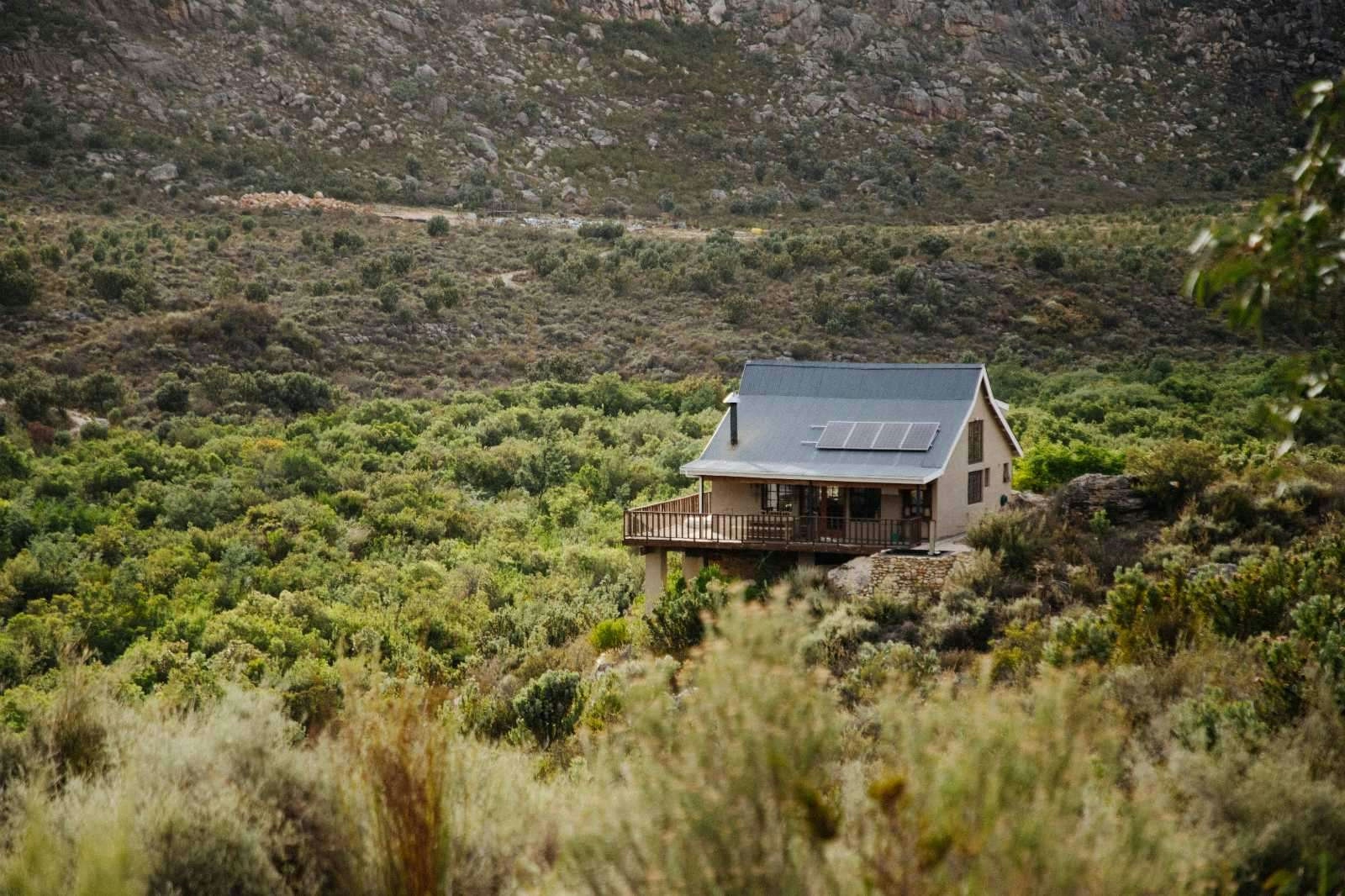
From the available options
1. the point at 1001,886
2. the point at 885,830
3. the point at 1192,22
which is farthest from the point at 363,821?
the point at 1192,22

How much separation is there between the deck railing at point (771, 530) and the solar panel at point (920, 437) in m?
1.42

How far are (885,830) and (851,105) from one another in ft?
253

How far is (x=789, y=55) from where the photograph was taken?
82.3 meters

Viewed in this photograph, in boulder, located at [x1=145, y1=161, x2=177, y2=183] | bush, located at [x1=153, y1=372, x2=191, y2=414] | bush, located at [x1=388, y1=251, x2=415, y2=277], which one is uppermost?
boulder, located at [x1=145, y1=161, x2=177, y2=183]

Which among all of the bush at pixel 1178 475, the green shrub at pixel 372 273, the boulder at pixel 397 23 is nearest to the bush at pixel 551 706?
the bush at pixel 1178 475

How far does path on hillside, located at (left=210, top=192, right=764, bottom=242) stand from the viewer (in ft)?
204

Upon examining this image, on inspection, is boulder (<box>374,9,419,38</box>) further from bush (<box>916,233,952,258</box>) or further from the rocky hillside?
bush (<box>916,233,952,258</box>)

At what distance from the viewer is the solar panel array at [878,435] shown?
24.2 metres

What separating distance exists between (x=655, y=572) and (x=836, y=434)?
435 cm

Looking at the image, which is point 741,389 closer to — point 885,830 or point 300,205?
point 885,830

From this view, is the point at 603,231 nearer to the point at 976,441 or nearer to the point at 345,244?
the point at 345,244

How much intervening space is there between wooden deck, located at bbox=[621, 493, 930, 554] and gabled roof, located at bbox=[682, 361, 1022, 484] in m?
0.83

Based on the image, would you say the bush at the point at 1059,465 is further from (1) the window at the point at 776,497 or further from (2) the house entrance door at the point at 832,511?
(1) the window at the point at 776,497

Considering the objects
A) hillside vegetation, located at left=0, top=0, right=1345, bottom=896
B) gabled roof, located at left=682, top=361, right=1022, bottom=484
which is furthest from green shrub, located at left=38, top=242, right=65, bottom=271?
gabled roof, located at left=682, top=361, right=1022, bottom=484
